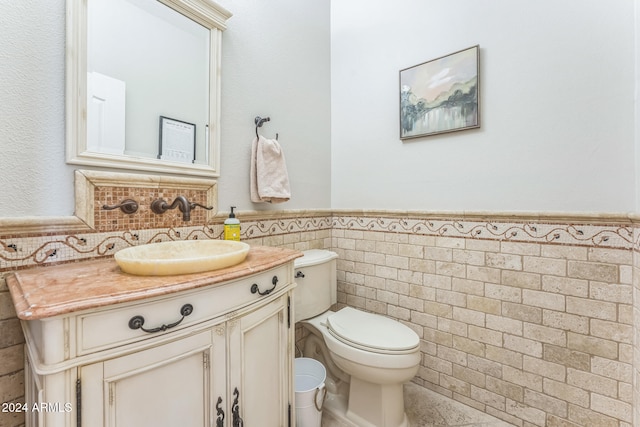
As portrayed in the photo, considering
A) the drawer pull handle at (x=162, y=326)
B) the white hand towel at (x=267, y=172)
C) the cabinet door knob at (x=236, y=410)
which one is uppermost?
the white hand towel at (x=267, y=172)

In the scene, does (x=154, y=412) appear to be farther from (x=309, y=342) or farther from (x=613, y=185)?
(x=613, y=185)

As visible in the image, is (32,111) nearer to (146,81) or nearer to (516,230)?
(146,81)

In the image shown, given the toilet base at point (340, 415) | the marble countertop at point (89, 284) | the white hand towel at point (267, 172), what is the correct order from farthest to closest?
the white hand towel at point (267, 172), the toilet base at point (340, 415), the marble countertop at point (89, 284)

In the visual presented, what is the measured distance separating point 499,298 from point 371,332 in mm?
710

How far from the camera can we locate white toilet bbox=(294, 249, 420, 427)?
1288mm

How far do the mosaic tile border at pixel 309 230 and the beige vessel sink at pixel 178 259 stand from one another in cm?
15

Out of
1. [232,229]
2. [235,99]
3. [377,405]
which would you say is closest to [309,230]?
[232,229]

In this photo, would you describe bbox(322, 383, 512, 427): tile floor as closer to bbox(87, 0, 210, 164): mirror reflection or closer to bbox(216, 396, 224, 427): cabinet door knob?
bbox(216, 396, 224, 427): cabinet door knob

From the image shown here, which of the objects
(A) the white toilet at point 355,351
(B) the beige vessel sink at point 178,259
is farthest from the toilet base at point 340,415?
(B) the beige vessel sink at point 178,259

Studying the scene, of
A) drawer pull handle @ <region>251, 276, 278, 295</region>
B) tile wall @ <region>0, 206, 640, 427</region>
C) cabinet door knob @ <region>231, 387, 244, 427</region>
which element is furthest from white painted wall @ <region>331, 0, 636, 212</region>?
cabinet door knob @ <region>231, 387, 244, 427</region>

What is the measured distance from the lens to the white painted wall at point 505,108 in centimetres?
A: 120

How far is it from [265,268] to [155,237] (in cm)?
58

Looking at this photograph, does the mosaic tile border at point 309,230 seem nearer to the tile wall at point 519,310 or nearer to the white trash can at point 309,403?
the tile wall at point 519,310

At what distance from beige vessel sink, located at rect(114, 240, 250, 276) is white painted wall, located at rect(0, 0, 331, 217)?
30cm
